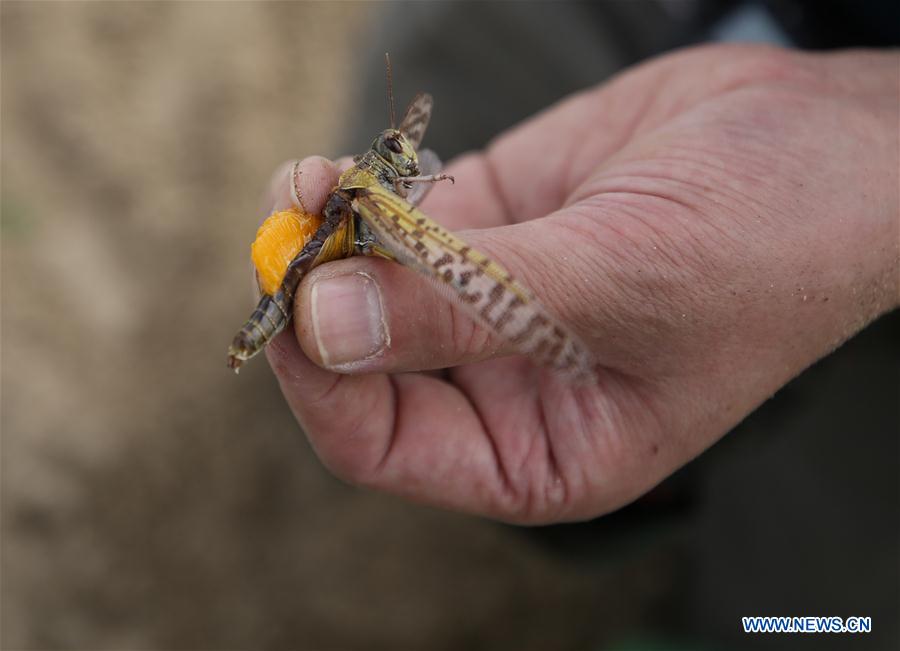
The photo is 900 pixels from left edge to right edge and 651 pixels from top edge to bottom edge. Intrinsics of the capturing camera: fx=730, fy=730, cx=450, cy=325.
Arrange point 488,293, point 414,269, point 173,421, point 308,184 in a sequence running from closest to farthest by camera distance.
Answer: point 488,293
point 414,269
point 308,184
point 173,421

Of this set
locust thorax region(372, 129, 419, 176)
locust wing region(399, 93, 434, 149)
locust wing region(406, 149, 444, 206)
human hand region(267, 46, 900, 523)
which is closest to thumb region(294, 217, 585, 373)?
human hand region(267, 46, 900, 523)

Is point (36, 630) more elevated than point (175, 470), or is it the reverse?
point (175, 470)

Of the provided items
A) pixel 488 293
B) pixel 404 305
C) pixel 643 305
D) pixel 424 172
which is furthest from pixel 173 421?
pixel 643 305


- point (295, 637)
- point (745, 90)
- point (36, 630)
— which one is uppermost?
point (745, 90)

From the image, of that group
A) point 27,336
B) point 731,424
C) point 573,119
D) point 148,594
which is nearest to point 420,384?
point 731,424

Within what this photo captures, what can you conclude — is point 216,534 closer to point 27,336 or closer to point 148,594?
point 148,594

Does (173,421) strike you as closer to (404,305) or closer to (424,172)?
(424,172)
